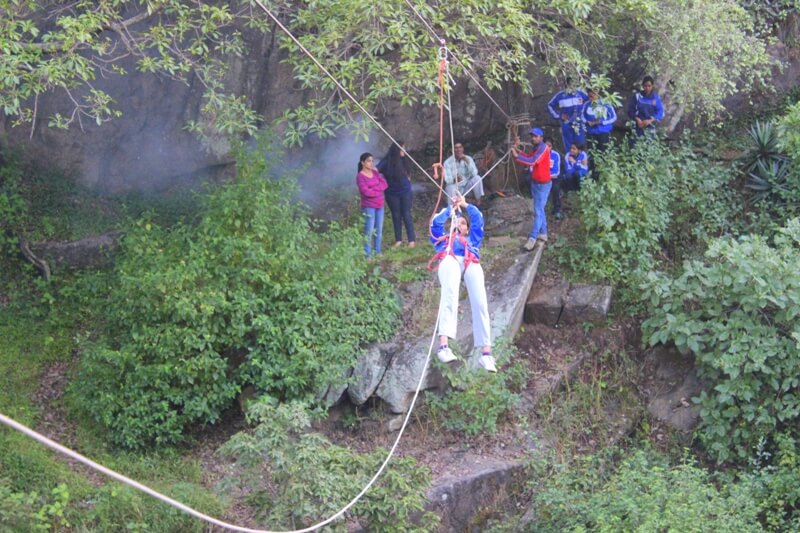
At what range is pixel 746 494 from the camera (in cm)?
1016

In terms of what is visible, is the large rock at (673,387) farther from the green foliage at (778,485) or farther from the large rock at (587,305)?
the green foliage at (778,485)

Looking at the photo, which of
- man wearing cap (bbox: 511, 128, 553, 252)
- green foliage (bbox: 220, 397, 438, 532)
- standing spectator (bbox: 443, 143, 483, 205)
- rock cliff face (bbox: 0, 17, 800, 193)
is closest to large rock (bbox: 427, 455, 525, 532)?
green foliage (bbox: 220, 397, 438, 532)

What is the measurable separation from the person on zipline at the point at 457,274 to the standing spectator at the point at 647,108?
14.3ft

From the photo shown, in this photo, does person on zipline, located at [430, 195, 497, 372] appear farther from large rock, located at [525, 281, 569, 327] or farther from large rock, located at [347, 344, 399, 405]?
large rock, located at [525, 281, 569, 327]

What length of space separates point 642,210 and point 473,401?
3466mm

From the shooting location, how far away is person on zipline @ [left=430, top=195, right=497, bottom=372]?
1005 centimetres

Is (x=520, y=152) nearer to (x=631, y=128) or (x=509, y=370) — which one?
(x=631, y=128)

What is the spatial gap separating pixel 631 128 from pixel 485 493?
5.83 metres

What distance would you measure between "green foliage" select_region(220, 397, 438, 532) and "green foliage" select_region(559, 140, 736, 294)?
14.7ft

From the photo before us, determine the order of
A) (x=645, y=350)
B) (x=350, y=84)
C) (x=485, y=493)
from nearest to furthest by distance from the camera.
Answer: (x=485, y=493)
(x=350, y=84)
(x=645, y=350)

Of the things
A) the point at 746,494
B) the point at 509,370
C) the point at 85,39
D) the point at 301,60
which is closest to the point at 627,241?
the point at 509,370

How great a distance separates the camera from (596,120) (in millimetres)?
13547

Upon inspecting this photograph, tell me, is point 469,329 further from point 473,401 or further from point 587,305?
point 587,305

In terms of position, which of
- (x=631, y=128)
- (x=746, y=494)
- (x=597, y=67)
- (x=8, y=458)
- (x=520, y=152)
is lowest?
(x=8, y=458)
